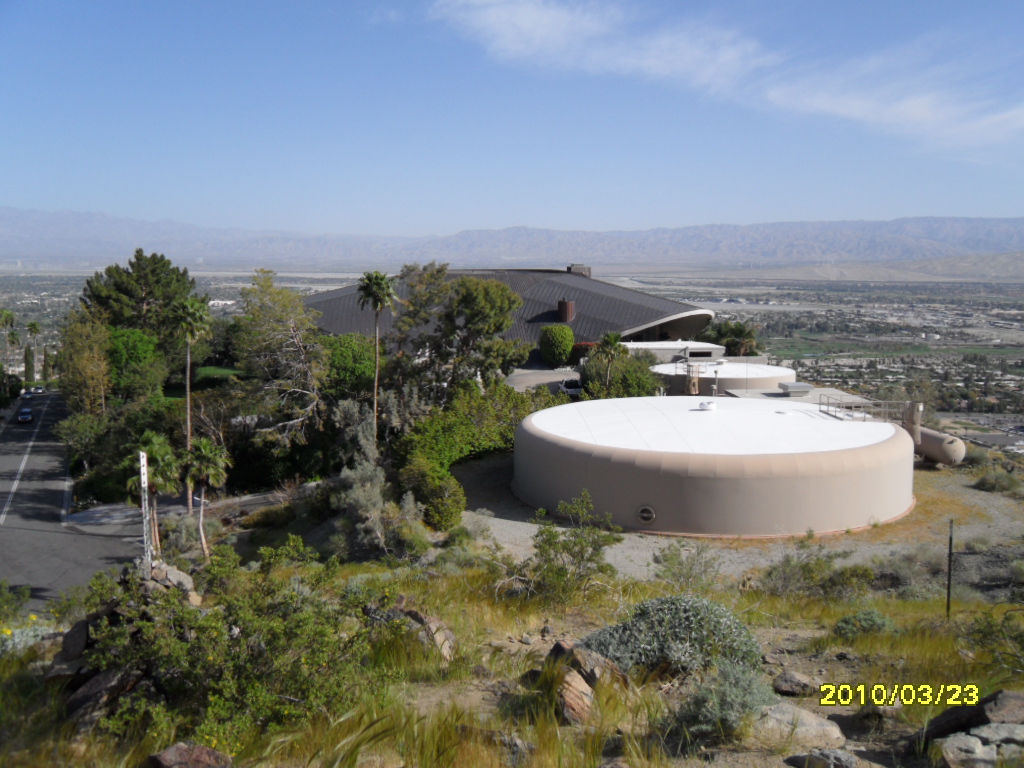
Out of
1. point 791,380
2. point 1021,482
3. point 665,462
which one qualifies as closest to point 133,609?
point 665,462

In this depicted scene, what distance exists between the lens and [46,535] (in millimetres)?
28859

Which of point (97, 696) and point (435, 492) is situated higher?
point (97, 696)

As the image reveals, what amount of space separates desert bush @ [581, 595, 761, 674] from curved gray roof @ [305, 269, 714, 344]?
46246 millimetres

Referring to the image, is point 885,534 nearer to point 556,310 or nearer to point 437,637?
point 437,637

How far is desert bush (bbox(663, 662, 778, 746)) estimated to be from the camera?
562 cm

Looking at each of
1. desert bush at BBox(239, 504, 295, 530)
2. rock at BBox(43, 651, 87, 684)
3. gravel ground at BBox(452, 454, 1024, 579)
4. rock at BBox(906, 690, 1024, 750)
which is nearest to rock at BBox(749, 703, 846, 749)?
rock at BBox(906, 690, 1024, 750)

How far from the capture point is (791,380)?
3803 centimetres

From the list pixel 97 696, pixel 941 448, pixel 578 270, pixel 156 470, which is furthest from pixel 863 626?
pixel 578 270

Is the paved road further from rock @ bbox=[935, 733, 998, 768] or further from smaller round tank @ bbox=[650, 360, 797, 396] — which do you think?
smaller round tank @ bbox=[650, 360, 797, 396]

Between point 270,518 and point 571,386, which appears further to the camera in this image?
point 571,386

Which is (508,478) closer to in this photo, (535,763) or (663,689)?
(663,689)

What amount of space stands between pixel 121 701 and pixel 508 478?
19.9 m

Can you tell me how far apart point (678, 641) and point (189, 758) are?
14.7ft

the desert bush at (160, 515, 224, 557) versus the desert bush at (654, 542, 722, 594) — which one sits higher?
the desert bush at (654, 542, 722, 594)
